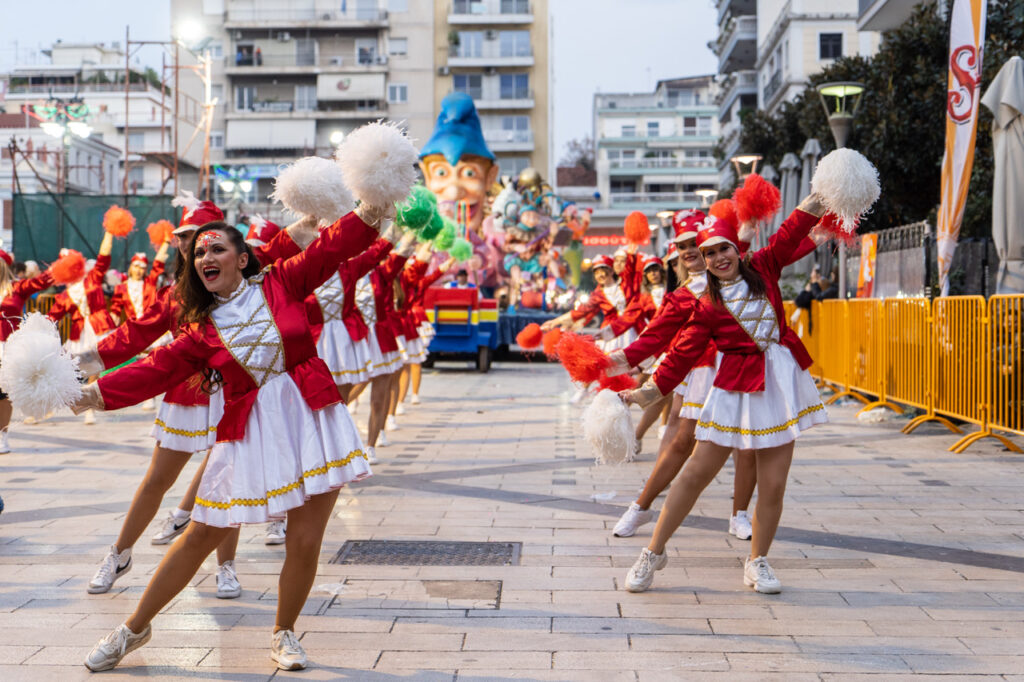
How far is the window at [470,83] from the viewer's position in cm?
6619

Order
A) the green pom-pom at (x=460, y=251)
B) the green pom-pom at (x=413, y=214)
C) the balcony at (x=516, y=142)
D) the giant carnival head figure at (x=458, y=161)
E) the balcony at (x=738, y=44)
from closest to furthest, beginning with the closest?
the green pom-pom at (x=413, y=214) → the green pom-pom at (x=460, y=251) → the giant carnival head figure at (x=458, y=161) → the balcony at (x=738, y=44) → the balcony at (x=516, y=142)

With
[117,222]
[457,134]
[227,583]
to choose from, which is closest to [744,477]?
[227,583]

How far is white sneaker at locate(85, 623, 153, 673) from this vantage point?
13.5 ft

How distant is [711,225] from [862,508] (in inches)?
114

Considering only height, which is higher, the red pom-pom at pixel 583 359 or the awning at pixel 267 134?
the awning at pixel 267 134

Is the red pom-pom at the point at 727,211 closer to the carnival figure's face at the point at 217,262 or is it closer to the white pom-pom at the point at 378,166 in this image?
the white pom-pom at the point at 378,166

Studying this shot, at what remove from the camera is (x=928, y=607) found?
4941 mm

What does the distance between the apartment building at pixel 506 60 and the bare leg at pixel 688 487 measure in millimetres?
61173

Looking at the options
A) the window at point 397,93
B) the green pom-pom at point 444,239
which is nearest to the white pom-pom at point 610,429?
the green pom-pom at point 444,239

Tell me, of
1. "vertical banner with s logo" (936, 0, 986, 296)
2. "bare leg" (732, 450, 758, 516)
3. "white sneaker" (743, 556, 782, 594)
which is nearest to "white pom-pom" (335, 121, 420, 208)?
"white sneaker" (743, 556, 782, 594)

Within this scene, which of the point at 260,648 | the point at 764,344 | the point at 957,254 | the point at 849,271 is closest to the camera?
the point at 260,648

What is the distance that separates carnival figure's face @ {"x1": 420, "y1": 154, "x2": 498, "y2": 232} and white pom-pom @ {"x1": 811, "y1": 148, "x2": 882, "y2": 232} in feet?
66.9

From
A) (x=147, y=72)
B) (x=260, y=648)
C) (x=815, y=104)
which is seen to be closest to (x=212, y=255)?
(x=260, y=648)

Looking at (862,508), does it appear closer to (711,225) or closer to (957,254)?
(711,225)
